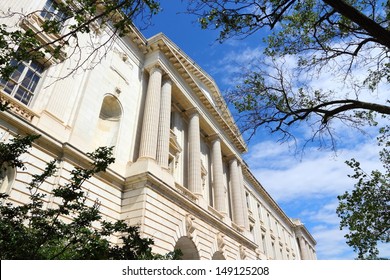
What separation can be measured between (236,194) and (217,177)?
428 centimetres

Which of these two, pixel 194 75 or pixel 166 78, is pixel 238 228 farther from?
pixel 194 75

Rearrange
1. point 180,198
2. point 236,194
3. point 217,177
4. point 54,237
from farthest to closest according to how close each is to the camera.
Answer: point 236,194 → point 217,177 → point 180,198 → point 54,237

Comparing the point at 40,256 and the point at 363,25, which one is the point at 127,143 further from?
the point at 363,25

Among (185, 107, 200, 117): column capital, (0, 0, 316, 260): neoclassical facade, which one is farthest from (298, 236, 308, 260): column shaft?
(185, 107, 200, 117): column capital

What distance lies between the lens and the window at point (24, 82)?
445 inches

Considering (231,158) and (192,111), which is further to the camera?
(231,158)

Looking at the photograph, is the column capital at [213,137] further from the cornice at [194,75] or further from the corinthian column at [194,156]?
the corinthian column at [194,156]

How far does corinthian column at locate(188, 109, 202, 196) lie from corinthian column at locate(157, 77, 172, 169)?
138 inches

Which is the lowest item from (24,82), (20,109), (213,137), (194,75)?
(20,109)

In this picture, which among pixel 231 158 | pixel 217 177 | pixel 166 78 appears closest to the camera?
pixel 166 78

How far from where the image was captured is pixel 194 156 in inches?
827

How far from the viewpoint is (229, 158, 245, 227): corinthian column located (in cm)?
2602

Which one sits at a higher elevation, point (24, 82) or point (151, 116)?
point (151, 116)

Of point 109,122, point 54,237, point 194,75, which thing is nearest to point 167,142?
point 109,122
